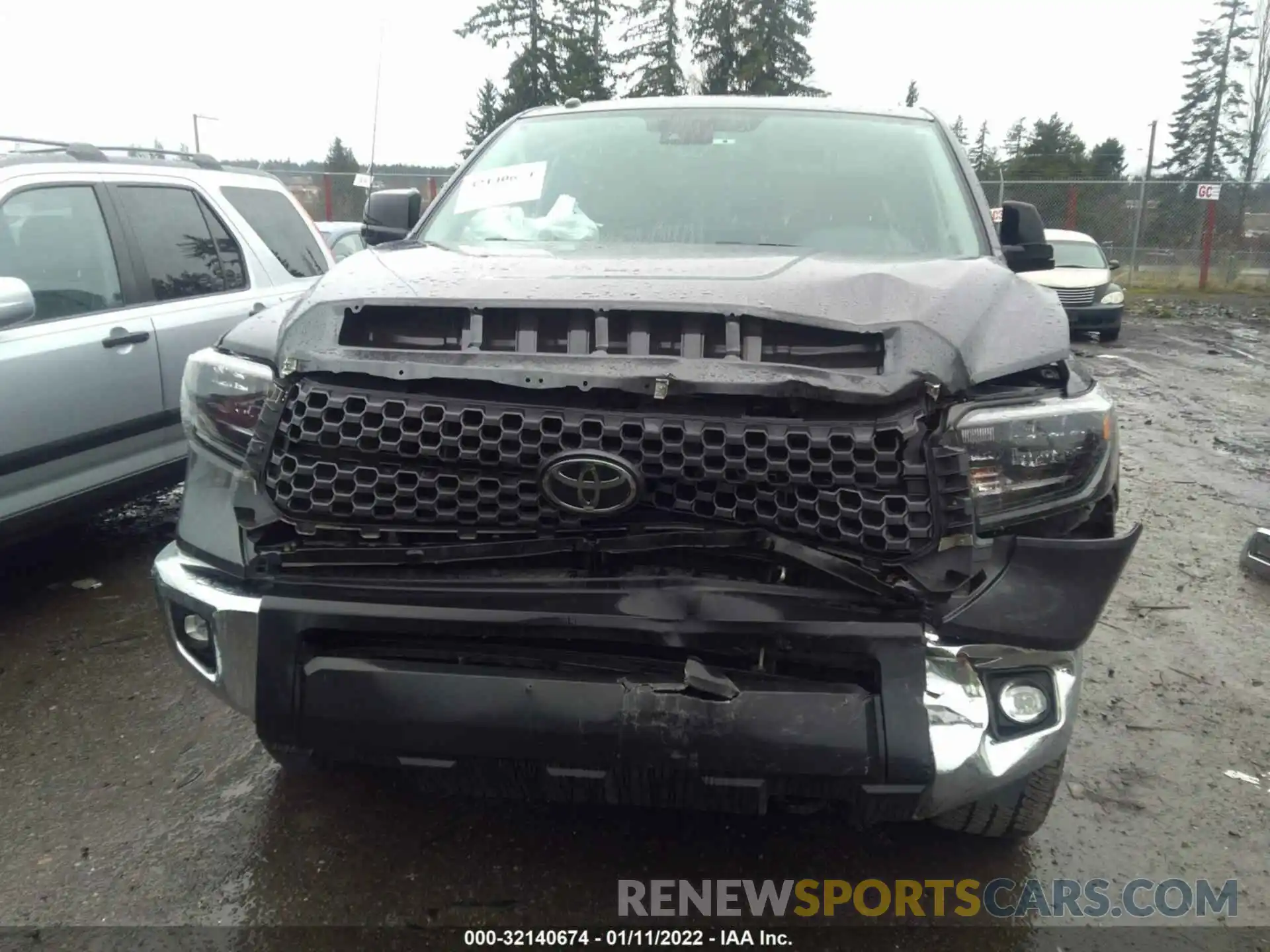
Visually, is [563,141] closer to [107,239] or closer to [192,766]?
[107,239]

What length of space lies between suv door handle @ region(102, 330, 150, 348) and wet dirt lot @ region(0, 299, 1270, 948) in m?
1.12

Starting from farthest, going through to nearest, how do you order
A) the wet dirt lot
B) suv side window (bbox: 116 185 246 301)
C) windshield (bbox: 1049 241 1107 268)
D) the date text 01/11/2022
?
1. windshield (bbox: 1049 241 1107 268)
2. suv side window (bbox: 116 185 246 301)
3. the wet dirt lot
4. the date text 01/11/2022

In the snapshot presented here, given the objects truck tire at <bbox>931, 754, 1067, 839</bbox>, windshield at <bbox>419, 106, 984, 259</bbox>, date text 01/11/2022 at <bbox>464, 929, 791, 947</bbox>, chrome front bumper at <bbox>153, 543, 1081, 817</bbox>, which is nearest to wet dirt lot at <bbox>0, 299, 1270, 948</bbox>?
date text 01/11/2022 at <bbox>464, 929, 791, 947</bbox>

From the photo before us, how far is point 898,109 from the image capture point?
12.0 ft

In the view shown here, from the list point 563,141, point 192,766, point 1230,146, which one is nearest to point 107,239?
point 563,141

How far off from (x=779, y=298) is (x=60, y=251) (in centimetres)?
344

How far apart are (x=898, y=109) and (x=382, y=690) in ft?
9.70

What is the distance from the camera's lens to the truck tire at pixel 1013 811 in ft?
7.29

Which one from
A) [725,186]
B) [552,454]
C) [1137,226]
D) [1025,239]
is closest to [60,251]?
[725,186]

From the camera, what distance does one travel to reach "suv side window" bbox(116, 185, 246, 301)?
4359 millimetres

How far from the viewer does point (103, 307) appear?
4074 mm

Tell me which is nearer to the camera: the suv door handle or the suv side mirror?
the suv side mirror

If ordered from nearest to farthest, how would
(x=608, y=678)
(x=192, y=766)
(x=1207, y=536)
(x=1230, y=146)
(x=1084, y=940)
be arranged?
(x=608, y=678) → (x=1084, y=940) → (x=192, y=766) → (x=1207, y=536) → (x=1230, y=146)

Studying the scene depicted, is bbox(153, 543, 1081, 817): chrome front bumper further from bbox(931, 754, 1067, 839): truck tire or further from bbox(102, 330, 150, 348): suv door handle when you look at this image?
bbox(102, 330, 150, 348): suv door handle
